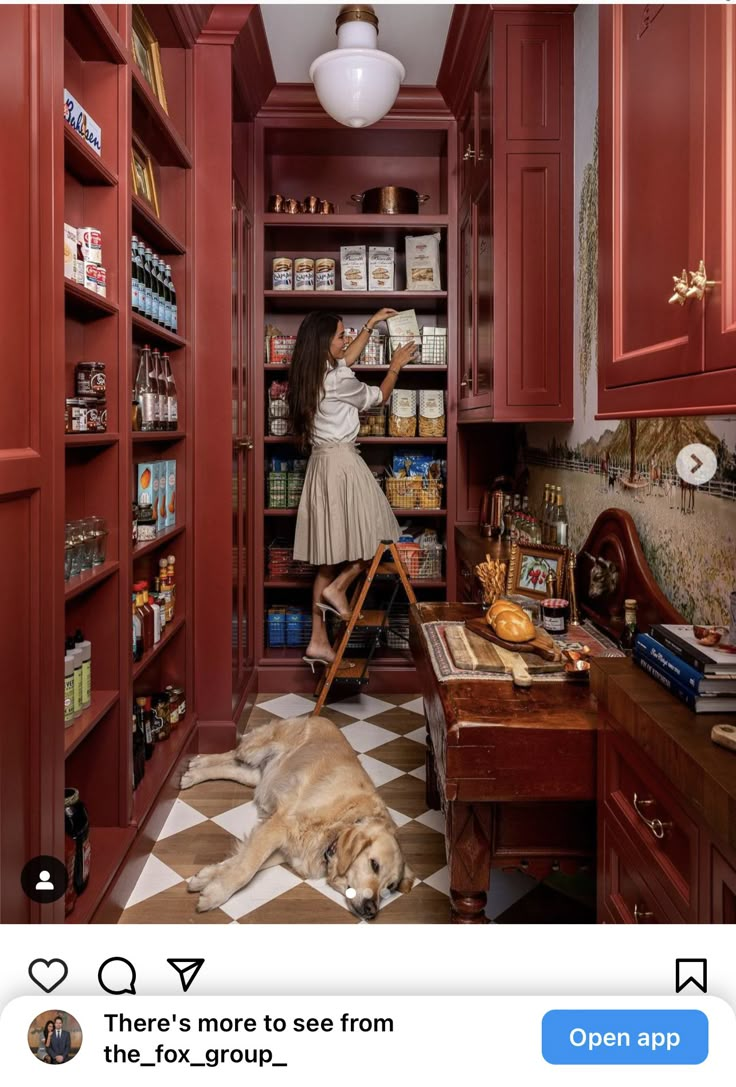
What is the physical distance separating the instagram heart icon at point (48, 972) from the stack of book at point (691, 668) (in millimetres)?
910

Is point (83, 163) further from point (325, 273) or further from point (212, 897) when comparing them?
point (325, 273)

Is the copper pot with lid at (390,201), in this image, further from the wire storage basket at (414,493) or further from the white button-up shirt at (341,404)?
the wire storage basket at (414,493)

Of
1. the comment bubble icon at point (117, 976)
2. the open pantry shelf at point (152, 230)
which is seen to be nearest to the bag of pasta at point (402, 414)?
the open pantry shelf at point (152, 230)

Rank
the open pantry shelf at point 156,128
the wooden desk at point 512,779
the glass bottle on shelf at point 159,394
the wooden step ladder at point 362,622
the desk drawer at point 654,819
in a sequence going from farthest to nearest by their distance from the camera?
the wooden step ladder at point 362,622 → the glass bottle on shelf at point 159,394 → the open pantry shelf at point 156,128 → the wooden desk at point 512,779 → the desk drawer at point 654,819

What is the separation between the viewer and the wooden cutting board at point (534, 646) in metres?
1.86

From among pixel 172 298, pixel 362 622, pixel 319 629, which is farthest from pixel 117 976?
pixel 319 629

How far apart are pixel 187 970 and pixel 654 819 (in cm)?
70

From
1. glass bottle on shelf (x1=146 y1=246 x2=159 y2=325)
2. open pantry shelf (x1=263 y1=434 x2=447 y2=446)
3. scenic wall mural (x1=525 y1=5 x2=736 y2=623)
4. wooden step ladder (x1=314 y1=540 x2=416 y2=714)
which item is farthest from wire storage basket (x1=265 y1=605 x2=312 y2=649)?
glass bottle on shelf (x1=146 y1=246 x2=159 y2=325)

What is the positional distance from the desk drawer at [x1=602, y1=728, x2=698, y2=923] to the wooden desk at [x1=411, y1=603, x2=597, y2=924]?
0.29ft

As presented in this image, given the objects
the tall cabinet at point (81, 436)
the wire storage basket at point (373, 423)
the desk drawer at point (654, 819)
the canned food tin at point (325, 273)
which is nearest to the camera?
the desk drawer at point (654, 819)

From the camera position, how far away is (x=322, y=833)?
7.07 feet

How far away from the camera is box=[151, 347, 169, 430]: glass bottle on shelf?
2.60m

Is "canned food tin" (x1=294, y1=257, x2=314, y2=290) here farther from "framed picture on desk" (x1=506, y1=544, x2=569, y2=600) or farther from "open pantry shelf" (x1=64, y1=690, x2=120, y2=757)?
"open pantry shelf" (x1=64, y1=690, x2=120, y2=757)

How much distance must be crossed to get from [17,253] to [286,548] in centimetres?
283
